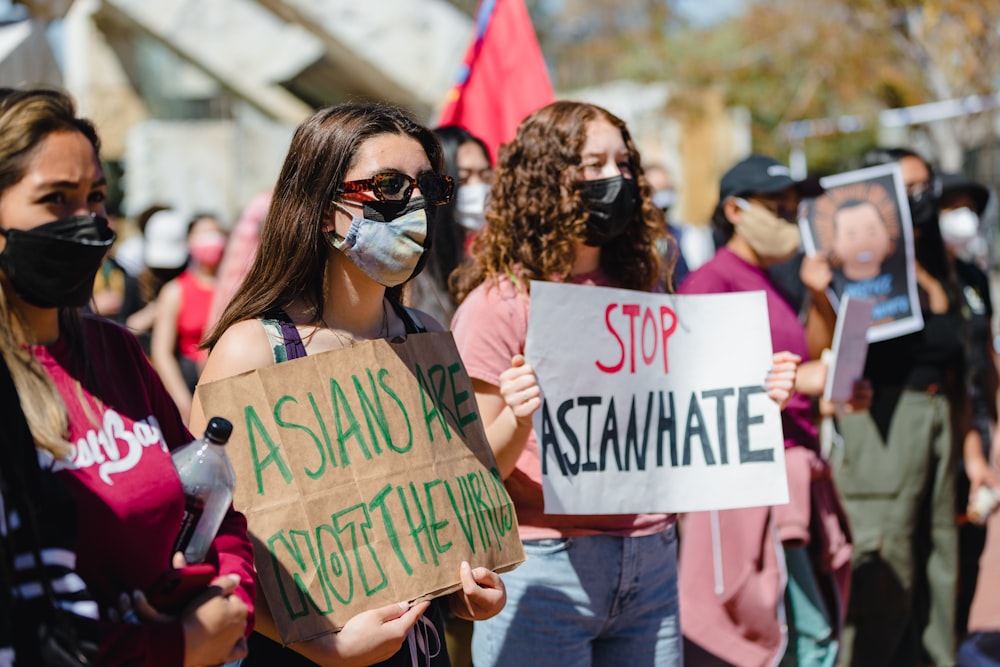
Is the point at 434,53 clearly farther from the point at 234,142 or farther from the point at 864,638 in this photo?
the point at 864,638

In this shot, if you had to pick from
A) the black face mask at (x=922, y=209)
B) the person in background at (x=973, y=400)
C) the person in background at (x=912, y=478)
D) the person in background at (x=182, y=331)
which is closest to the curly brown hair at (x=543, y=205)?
the person in background at (x=912, y=478)

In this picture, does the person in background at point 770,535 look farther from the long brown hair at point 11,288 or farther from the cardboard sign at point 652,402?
the long brown hair at point 11,288

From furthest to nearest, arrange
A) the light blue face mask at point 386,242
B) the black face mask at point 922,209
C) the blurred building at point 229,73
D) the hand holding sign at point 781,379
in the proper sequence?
1. the blurred building at point 229,73
2. the black face mask at point 922,209
3. the hand holding sign at point 781,379
4. the light blue face mask at point 386,242

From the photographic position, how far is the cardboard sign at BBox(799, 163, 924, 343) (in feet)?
16.7

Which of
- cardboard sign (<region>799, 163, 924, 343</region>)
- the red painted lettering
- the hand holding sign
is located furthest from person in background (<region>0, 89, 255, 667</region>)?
cardboard sign (<region>799, 163, 924, 343</region>)

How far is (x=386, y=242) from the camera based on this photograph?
2486 mm

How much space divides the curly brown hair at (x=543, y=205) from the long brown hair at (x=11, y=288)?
1.38 m

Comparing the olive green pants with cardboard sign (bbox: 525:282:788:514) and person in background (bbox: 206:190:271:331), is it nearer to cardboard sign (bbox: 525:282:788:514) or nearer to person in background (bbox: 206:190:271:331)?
cardboard sign (bbox: 525:282:788:514)

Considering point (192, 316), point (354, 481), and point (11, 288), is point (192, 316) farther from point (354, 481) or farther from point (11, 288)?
point (11, 288)

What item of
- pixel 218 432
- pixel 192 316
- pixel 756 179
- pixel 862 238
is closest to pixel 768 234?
pixel 756 179

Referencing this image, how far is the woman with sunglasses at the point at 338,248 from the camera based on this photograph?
244 centimetres

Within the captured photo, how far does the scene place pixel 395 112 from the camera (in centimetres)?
263

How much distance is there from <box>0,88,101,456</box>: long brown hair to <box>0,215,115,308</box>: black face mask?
0.03 m

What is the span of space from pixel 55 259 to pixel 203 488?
1.48 ft
